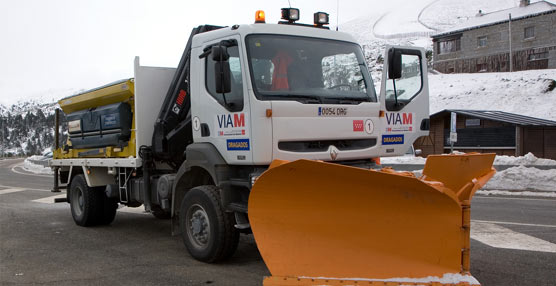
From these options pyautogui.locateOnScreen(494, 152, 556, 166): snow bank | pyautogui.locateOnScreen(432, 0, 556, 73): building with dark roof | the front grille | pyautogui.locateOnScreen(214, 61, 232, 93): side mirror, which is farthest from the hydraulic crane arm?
pyautogui.locateOnScreen(432, 0, 556, 73): building with dark roof

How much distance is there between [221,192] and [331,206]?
178cm

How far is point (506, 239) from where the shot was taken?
23.4 ft

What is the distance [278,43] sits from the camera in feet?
19.0

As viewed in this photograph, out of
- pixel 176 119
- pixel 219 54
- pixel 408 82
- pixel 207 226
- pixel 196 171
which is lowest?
pixel 207 226

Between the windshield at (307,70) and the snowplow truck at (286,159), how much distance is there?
2 cm

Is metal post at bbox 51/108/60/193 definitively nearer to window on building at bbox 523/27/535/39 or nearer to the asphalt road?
the asphalt road

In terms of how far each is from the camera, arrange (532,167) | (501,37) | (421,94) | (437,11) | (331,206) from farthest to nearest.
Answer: (437,11) < (501,37) < (532,167) < (421,94) < (331,206)

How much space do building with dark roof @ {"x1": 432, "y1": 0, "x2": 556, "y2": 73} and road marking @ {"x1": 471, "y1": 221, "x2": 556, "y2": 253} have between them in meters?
48.5

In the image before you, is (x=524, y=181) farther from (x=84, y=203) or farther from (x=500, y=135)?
(x=500, y=135)

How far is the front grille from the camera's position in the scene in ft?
17.9

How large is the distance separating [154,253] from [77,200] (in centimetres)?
320

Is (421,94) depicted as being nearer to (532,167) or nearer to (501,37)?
(532,167)

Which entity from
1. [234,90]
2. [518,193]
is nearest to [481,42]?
[518,193]

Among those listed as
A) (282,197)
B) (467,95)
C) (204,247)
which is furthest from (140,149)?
(467,95)
